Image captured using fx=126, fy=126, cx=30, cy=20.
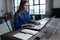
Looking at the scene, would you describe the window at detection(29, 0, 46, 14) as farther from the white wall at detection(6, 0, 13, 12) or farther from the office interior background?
the white wall at detection(6, 0, 13, 12)

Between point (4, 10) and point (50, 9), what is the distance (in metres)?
3.51

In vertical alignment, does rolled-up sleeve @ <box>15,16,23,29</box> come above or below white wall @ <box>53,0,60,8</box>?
below

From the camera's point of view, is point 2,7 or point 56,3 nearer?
point 56,3

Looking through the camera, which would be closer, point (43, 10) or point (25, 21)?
point (25, 21)

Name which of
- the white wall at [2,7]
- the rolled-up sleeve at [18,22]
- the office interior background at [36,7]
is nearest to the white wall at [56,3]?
the office interior background at [36,7]

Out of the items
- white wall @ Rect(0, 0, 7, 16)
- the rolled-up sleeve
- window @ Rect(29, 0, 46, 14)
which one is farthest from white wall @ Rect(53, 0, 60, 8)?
the rolled-up sleeve

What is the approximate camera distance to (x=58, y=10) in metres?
7.49

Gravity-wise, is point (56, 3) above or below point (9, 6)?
above

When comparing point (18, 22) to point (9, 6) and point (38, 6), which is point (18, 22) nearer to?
point (38, 6)

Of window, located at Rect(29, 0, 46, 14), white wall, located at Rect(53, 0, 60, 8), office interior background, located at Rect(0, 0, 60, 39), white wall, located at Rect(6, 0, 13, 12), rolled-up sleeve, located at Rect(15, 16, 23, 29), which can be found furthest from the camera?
white wall, located at Rect(6, 0, 13, 12)

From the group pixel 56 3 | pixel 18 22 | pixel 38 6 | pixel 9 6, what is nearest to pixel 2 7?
pixel 9 6

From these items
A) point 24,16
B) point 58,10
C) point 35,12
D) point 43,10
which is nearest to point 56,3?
point 58,10

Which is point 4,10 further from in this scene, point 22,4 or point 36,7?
point 22,4

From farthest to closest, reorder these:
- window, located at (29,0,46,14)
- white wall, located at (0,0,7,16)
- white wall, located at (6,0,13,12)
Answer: white wall, located at (6,0,13,12)
white wall, located at (0,0,7,16)
window, located at (29,0,46,14)
